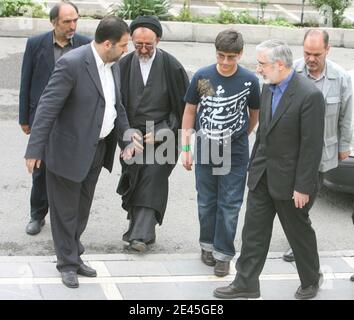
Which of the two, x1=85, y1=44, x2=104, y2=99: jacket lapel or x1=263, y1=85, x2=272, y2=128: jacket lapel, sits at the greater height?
x1=85, y1=44, x2=104, y2=99: jacket lapel

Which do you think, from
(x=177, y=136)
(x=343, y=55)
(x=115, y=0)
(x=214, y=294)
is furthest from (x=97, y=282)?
(x=115, y=0)

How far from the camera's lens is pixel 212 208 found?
665 cm

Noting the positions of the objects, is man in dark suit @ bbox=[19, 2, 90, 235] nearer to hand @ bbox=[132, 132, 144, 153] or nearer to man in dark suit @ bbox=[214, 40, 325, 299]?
hand @ bbox=[132, 132, 144, 153]

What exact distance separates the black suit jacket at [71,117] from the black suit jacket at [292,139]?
1.17 m

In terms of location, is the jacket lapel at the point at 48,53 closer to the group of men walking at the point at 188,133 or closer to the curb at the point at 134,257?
the group of men walking at the point at 188,133

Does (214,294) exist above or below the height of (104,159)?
below

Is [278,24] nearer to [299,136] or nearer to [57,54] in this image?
[57,54]

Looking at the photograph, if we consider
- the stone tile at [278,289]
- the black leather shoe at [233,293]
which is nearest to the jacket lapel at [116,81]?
the black leather shoe at [233,293]

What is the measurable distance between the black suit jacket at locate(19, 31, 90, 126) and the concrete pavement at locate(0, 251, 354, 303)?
1.25m

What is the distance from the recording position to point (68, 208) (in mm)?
6219

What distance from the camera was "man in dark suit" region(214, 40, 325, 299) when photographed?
5746 mm

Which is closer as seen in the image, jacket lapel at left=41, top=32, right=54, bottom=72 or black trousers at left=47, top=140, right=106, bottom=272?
black trousers at left=47, top=140, right=106, bottom=272

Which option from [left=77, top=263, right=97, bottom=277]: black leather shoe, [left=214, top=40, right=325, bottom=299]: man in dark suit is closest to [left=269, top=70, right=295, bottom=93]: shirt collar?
[left=214, top=40, right=325, bottom=299]: man in dark suit

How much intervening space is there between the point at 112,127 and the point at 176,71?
82 centimetres
